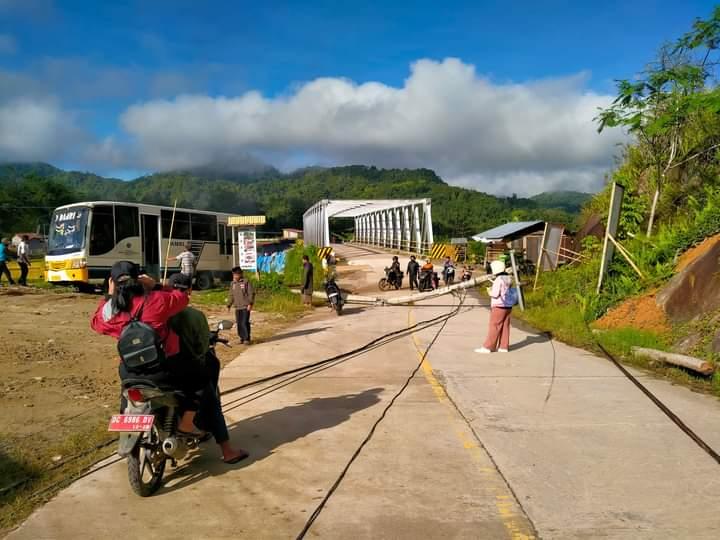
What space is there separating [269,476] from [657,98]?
14574mm

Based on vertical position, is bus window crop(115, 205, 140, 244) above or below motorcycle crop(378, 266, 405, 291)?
above

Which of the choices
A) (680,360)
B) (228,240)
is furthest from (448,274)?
(680,360)

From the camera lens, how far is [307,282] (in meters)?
17.6

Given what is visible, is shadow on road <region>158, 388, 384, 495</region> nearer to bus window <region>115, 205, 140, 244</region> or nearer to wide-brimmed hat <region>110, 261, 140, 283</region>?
wide-brimmed hat <region>110, 261, 140, 283</region>

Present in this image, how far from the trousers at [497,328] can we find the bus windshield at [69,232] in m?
14.5

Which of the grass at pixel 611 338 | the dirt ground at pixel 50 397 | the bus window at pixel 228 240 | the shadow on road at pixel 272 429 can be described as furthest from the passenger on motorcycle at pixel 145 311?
the bus window at pixel 228 240

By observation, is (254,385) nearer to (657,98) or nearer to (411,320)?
(411,320)

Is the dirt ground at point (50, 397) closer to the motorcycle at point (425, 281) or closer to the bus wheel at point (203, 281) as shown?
the bus wheel at point (203, 281)

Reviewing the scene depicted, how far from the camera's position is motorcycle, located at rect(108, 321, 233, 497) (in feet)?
13.0

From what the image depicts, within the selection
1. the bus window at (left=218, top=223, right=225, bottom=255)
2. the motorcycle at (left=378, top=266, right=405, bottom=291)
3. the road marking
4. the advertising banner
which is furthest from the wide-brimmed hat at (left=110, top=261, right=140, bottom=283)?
the bus window at (left=218, top=223, right=225, bottom=255)

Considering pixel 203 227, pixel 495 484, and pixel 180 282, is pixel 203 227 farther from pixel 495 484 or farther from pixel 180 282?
pixel 495 484

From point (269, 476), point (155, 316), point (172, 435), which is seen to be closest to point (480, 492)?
point (269, 476)

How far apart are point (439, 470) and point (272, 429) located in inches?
72.1

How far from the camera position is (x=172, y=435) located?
13.9ft
